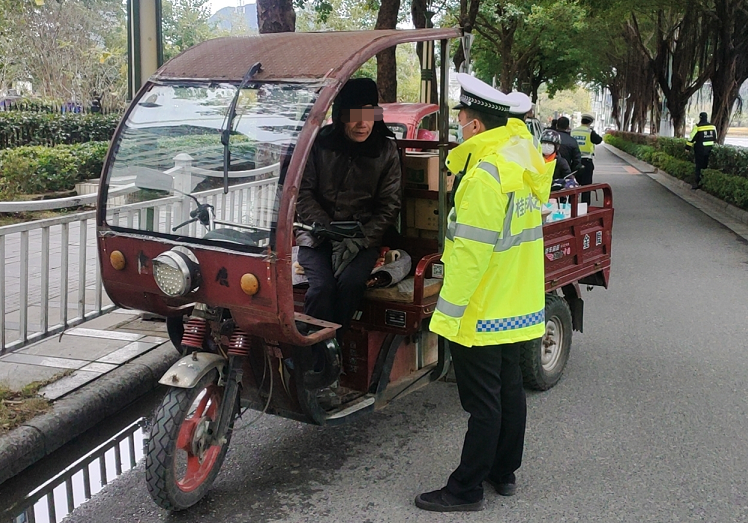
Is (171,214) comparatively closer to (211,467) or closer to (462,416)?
(211,467)

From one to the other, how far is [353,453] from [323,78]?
6.69ft

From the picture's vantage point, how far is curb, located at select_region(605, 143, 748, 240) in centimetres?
1365

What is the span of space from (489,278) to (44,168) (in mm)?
11323

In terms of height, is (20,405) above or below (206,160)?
below

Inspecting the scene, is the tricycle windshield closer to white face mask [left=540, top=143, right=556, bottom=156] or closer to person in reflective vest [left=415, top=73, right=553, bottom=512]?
person in reflective vest [left=415, top=73, right=553, bottom=512]

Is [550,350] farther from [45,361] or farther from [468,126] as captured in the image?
[45,361]

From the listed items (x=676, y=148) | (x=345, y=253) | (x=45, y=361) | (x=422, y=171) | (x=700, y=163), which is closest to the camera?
(x=345, y=253)

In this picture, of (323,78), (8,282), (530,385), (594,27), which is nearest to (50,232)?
(8,282)

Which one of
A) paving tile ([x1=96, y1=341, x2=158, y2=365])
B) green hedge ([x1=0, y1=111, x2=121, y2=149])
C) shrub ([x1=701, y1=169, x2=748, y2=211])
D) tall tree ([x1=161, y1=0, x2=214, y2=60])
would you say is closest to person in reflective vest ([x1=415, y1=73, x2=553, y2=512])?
paving tile ([x1=96, y1=341, x2=158, y2=365])

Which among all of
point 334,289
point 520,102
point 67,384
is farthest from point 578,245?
point 67,384

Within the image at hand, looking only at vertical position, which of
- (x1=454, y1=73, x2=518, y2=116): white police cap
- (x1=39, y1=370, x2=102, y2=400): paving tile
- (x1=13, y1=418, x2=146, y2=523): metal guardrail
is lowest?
(x1=13, y1=418, x2=146, y2=523): metal guardrail

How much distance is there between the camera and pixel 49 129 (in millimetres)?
18453

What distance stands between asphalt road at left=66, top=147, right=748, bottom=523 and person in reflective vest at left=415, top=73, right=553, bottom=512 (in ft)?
1.07

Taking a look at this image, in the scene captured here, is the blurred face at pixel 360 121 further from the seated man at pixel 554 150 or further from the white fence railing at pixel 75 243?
the seated man at pixel 554 150
